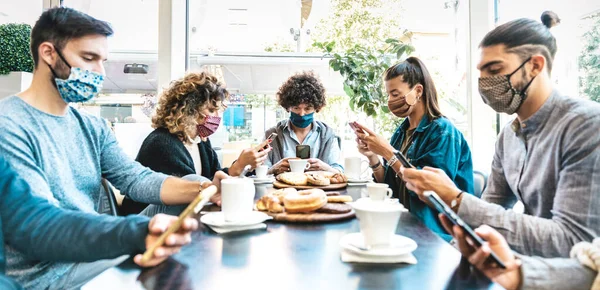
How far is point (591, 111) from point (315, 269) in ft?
3.25

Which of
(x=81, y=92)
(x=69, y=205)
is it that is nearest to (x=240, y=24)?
(x=81, y=92)

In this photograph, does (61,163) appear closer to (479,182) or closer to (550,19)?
(550,19)

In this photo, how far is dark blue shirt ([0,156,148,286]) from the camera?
83 centimetres

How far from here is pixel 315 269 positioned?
2.49 feet

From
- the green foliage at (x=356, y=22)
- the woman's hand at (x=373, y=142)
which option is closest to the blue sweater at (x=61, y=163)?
the woman's hand at (x=373, y=142)

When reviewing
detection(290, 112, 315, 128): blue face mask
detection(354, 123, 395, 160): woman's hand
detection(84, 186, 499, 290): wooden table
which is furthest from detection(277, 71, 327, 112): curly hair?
detection(84, 186, 499, 290): wooden table

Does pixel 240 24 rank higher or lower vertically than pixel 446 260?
higher

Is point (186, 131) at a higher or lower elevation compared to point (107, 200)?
higher

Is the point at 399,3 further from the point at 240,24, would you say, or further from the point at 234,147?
the point at 234,147

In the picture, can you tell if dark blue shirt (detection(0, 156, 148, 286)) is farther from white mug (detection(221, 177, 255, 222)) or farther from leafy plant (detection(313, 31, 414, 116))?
leafy plant (detection(313, 31, 414, 116))

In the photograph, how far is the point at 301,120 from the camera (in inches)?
121

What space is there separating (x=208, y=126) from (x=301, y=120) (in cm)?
92

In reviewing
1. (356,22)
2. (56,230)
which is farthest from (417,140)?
(356,22)

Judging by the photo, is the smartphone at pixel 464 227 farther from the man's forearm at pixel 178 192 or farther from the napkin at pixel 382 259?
the man's forearm at pixel 178 192
